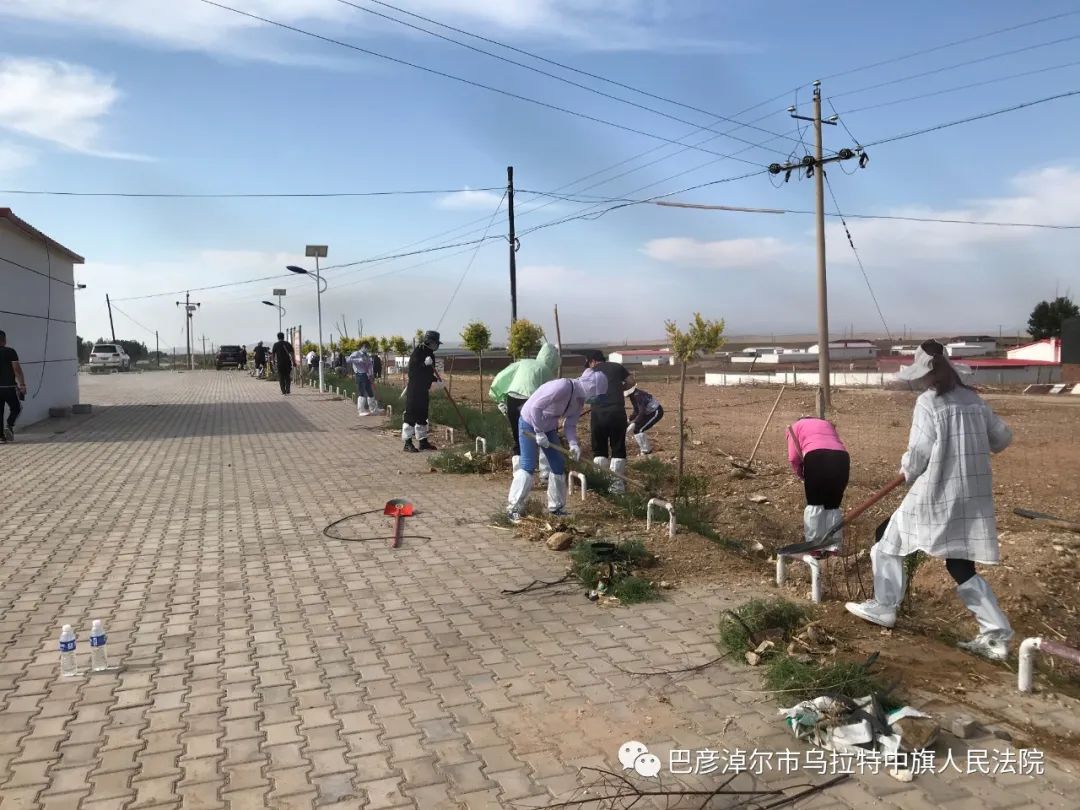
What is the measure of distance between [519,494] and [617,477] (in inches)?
56.4

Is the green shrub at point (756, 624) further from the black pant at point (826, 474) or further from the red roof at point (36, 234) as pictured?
the red roof at point (36, 234)

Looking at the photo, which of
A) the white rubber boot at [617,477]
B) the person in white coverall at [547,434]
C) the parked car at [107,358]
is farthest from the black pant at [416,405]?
the parked car at [107,358]

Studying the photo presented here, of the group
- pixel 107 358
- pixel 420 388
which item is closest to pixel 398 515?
pixel 420 388

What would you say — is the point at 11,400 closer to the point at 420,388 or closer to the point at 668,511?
the point at 420,388

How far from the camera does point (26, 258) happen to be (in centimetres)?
1631

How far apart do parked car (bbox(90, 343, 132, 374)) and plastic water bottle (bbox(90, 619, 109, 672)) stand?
51.9 m

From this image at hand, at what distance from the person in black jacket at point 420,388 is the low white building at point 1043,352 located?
124 feet

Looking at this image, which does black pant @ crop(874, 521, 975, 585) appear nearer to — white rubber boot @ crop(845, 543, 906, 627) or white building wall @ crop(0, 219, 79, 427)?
white rubber boot @ crop(845, 543, 906, 627)

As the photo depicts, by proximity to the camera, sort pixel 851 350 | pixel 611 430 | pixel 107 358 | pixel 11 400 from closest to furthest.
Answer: pixel 611 430 → pixel 11 400 → pixel 107 358 → pixel 851 350

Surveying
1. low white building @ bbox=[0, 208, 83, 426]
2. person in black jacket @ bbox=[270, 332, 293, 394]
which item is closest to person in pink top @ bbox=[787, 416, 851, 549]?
low white building @ bbox=[0, 208, 83, 426]

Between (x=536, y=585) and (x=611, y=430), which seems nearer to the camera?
(x=536, y=585)

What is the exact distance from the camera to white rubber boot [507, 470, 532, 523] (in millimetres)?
7435

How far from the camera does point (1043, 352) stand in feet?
145

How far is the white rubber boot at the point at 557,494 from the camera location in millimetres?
7520
